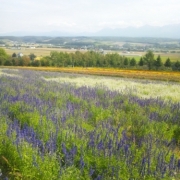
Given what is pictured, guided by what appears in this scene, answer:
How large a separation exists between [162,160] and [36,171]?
2986 millimetres

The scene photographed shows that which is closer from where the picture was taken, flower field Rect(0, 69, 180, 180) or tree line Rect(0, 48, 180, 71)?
flower field Rect(0, 69, 180, 180)

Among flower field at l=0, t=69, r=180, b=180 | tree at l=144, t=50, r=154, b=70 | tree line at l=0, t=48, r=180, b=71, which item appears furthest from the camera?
tree line at l=0, t=48, r=180, b=71

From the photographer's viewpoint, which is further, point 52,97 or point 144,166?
point 52,97

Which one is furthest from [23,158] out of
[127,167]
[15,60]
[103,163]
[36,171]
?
[15,60]

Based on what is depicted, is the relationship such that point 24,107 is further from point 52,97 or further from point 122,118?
point 122,118

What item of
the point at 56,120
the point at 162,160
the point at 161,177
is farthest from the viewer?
the point at 56,120

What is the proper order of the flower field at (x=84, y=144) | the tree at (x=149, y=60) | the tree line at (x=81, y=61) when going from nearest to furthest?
the flower field at (x=84, y=144) < the tree at (x=149, y=60) < the tree line at (x=81, y=61)

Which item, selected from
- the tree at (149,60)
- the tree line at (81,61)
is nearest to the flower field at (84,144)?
the tree at (149,60)

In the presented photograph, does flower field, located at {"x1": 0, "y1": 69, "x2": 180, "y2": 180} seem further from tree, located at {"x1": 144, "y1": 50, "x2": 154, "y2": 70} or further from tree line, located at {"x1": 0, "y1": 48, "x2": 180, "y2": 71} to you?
tree line, located at {"x1": 0, "y1": 48, "x2": 180, "y2": 71}

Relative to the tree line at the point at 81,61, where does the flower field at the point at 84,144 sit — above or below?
above

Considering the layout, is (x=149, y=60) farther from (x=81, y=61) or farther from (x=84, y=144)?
(x=84, y=144)

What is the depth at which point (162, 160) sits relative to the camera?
19.8ft

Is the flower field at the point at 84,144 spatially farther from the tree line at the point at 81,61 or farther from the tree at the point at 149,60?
the tree line at the point at 81,61

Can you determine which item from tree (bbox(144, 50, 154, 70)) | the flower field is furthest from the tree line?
the flower field
